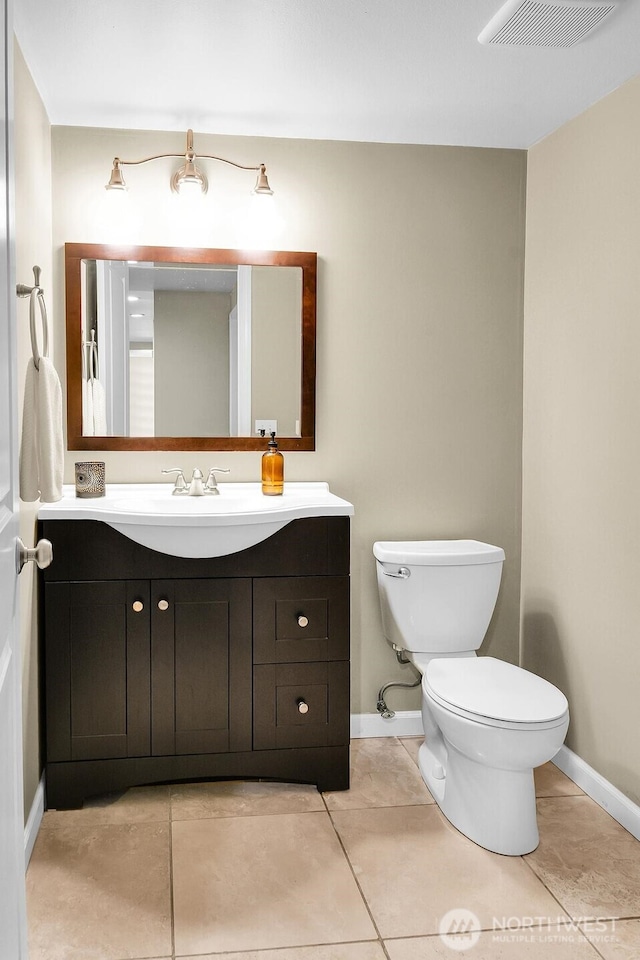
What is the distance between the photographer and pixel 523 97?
2504mm

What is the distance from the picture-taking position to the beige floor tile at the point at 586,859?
1983mm

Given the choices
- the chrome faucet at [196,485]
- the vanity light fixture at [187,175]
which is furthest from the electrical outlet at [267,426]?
the vanity light fixture at [187,175]

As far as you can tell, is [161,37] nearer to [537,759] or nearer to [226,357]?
[226,357]

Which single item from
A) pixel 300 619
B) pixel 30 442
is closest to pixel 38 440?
pixel 30 442

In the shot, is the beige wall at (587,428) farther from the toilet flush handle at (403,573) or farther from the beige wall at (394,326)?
the toilet flush handle at (403,573)

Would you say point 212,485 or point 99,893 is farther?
point 212,485

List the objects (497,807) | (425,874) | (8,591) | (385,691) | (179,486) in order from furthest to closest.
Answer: (385,691) → (179,486) → (497,807) → (425,874) → (8,591)

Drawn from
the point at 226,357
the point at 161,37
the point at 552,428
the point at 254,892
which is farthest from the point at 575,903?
the point at 161,37

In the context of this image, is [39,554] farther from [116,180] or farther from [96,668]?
[116,180]

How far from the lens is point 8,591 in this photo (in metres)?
1.26

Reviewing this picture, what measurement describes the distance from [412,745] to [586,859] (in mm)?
877

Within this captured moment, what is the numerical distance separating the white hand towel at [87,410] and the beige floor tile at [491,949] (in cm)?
186

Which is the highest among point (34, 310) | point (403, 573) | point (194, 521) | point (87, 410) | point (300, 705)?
point (34, 310)

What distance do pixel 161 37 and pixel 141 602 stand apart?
5.21ft
